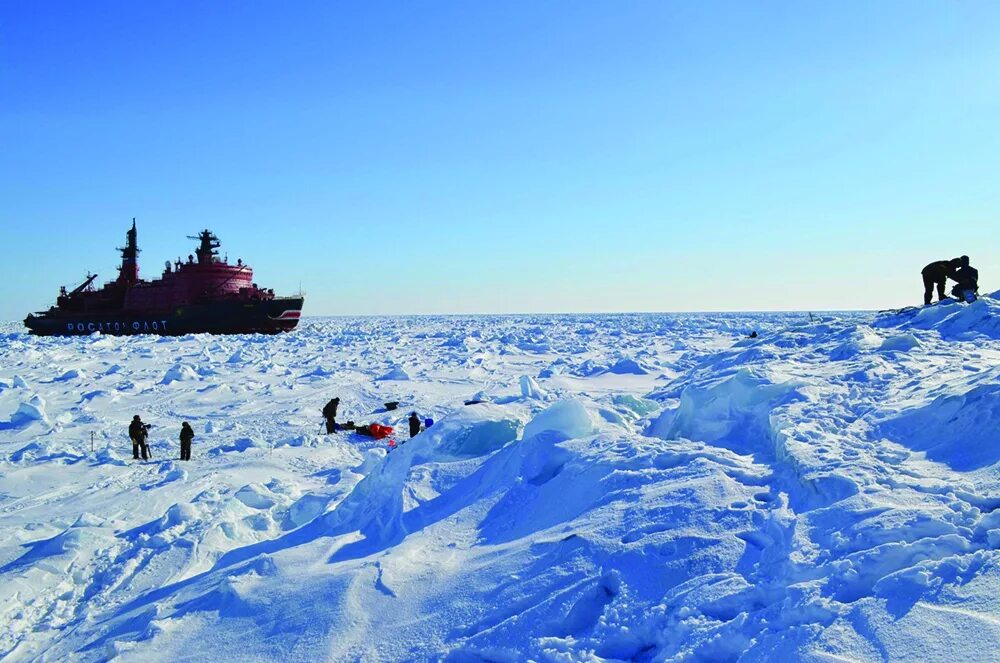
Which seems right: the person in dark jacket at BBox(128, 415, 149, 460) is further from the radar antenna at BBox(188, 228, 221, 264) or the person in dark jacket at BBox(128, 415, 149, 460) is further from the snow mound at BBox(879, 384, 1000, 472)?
the radar antenna at BBox(188, 228, 221, 264)

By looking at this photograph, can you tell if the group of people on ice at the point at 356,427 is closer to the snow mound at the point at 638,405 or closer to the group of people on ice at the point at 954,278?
the snow mound at the point at 638,405

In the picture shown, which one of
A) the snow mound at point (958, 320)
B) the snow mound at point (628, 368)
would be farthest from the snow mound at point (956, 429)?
the snow mound at point (628, 368)


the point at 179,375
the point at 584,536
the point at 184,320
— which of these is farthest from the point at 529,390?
the point at 184,320

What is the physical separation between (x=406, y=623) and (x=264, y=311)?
37588 millimetres

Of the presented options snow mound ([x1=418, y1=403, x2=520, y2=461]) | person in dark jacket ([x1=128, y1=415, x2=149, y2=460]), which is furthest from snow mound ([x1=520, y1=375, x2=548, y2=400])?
person in dark jacket ([x1=128, y1=415, x2=149, y2=460])

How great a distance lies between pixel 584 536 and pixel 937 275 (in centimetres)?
1224

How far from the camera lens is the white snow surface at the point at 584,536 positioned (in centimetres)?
311

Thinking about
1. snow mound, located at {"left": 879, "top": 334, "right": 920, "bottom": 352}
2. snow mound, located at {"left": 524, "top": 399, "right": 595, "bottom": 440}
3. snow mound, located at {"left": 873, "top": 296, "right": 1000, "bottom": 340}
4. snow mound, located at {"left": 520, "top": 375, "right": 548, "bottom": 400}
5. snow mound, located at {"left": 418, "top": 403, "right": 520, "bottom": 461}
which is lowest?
snow mound, located at {"left": 520, "top": 375, "right": 548, "bottom": 400}

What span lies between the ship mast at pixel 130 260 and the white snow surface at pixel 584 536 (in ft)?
118

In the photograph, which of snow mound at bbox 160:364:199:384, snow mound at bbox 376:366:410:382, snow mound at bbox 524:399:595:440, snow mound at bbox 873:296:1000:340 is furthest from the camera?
snow mound at bbox 376:366:410:382

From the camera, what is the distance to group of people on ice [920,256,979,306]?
12102 millimetres

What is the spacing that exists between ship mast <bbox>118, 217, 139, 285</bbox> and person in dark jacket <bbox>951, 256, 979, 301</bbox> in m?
42.3

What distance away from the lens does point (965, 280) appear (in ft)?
40.3

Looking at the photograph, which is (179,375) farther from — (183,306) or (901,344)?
(183,306)
